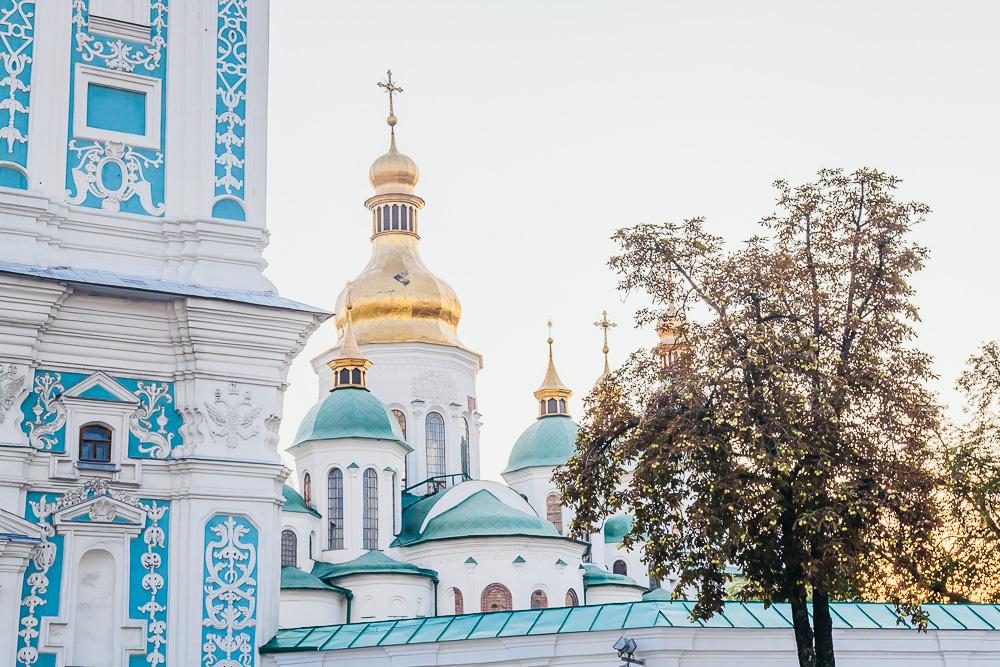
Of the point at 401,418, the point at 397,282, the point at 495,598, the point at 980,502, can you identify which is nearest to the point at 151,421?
the point at 980,502

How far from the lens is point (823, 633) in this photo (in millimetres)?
14289

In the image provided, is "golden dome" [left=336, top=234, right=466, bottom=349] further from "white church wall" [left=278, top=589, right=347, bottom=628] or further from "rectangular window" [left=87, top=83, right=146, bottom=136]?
"rectangular window" [left=87, top=83, right=146, bottom=136]

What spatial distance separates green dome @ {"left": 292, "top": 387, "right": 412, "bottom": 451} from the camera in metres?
35.4

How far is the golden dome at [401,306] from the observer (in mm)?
40562

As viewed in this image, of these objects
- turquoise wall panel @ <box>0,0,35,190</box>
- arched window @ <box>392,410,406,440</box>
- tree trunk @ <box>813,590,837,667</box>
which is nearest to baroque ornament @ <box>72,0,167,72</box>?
turquoise wall panel @ <box>0,0,35,190</box>

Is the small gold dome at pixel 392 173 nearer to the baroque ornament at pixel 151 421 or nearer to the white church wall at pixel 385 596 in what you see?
the white church wall at pixel 385 596

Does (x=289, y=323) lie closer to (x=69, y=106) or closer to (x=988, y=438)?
(x=69, y=106)

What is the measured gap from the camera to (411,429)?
1542 inches

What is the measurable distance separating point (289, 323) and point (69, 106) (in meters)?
3.56

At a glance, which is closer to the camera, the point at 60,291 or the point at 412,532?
the point at 60,291

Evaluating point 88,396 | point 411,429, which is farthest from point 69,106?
point 411,429

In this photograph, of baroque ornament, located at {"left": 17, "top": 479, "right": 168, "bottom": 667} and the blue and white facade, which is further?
the blue and white facade

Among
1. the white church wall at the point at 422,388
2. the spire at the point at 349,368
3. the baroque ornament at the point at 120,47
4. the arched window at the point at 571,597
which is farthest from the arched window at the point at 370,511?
the baroque ornament at the point at 120,47

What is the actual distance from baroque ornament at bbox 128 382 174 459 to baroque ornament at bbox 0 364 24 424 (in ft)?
4.36
